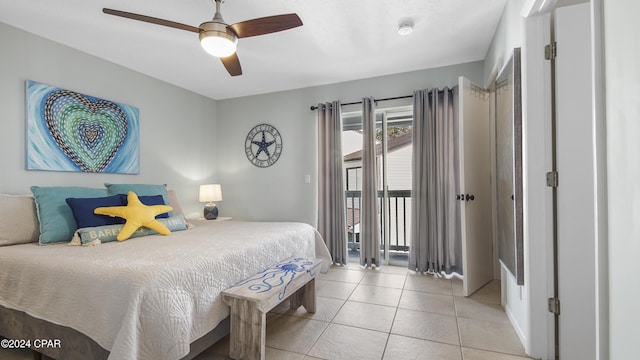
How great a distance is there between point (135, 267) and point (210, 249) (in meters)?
0.49

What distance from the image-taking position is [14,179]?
2.48 m

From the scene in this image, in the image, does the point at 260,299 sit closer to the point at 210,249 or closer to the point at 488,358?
the point at 210,249

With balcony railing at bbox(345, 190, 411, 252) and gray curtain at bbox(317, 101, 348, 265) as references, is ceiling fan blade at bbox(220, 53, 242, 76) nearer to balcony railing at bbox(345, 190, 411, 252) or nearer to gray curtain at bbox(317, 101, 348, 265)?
gray curtain at bbox(317, 101, 348, 265)

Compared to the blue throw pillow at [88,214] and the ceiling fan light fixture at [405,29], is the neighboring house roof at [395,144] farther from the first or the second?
the blue throw pillow at [88,214]

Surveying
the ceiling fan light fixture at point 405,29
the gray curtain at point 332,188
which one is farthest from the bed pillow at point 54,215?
the ceiling fan light fixture at point 405,29

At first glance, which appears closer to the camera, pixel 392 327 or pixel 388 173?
pixel 392 327

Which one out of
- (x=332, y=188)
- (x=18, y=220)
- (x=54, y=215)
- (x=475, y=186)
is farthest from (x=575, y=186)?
(x=18, y=220)

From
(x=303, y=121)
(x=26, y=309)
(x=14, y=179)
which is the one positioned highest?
(x=303, y=121)

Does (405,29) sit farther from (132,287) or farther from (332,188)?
(132,287)

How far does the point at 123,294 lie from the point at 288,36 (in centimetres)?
242

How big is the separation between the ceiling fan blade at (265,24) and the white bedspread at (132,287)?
1.50 m

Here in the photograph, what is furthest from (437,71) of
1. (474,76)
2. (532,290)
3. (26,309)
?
(26,309)

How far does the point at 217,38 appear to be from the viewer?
1910 mm

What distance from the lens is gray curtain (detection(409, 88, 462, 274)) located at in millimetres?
3369
